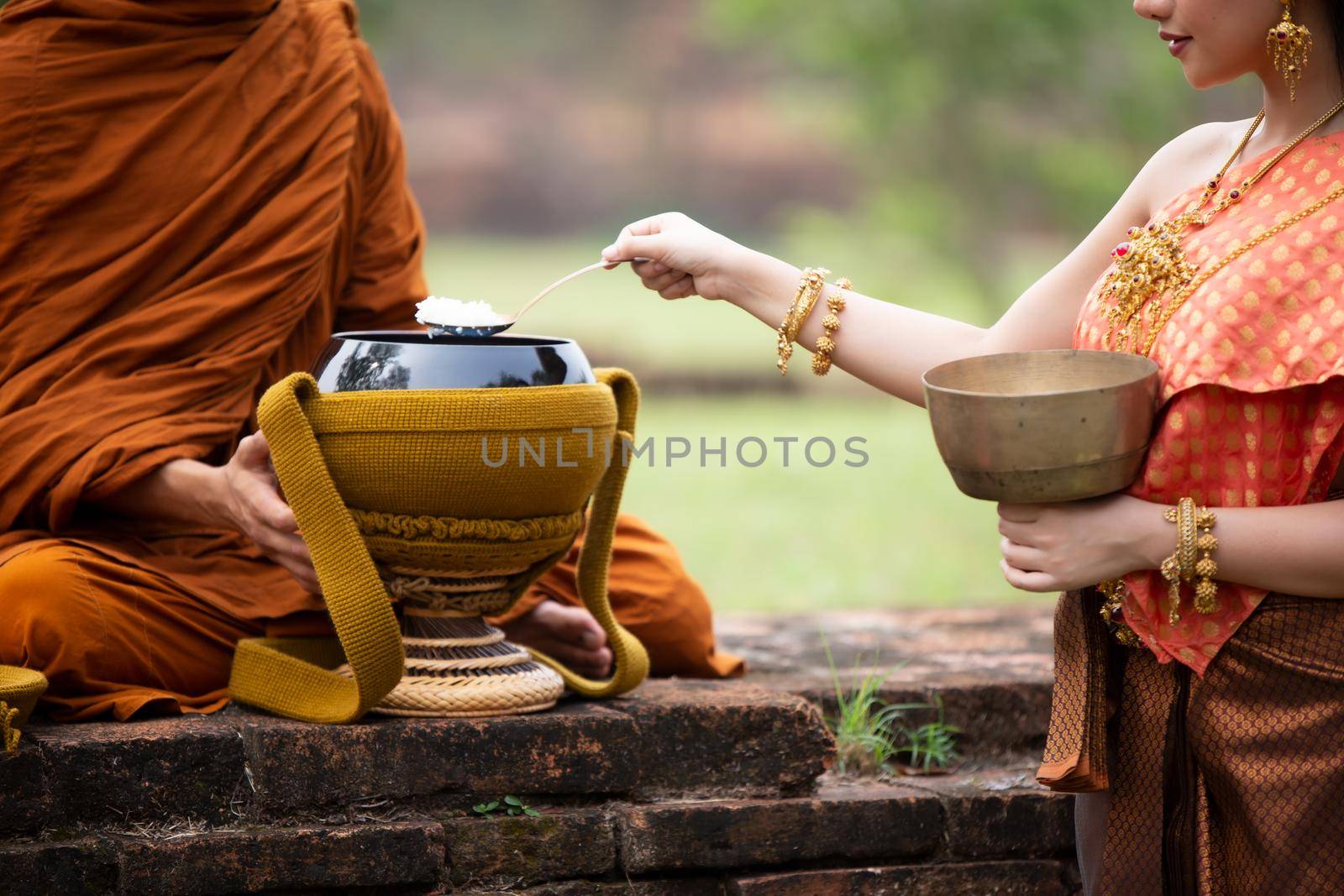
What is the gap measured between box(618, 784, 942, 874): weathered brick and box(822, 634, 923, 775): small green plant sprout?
207 mm

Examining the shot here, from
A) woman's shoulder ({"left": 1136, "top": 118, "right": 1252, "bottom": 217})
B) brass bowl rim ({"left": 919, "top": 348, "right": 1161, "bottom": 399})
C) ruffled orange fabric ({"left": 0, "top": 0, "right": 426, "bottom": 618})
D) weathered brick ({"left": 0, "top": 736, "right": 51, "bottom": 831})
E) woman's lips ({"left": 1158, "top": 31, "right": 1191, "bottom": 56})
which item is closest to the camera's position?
brass bowl rim ({"left": 919, "top": 348, "right": 1161, "bottom": 399})

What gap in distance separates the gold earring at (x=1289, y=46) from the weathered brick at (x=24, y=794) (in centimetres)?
198

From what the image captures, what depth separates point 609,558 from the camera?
263 cm

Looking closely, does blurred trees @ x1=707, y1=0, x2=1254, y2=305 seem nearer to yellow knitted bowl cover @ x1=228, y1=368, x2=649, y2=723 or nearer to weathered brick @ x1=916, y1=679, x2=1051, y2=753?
weathered brick @ x1=916, y1=679, x2=1051, y2=753

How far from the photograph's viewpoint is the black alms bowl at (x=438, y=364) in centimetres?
228

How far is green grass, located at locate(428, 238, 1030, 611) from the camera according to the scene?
7672 millimetres

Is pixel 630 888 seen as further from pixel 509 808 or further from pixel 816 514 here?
pixel 816 514

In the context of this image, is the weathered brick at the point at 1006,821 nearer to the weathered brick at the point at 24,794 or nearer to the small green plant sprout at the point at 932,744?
the small green plant sprout at the point at 932,744

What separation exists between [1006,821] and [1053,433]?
3.40ft

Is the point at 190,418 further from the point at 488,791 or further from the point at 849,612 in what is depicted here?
the point at 849,612

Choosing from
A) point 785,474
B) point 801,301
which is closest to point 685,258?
point 801,301

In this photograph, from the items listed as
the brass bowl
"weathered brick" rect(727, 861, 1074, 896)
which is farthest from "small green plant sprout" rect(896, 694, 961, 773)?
the brass bowl

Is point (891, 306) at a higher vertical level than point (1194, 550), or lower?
higher

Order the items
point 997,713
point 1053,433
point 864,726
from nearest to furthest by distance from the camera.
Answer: point 1053,433 < point 864,726 < point 997,713
